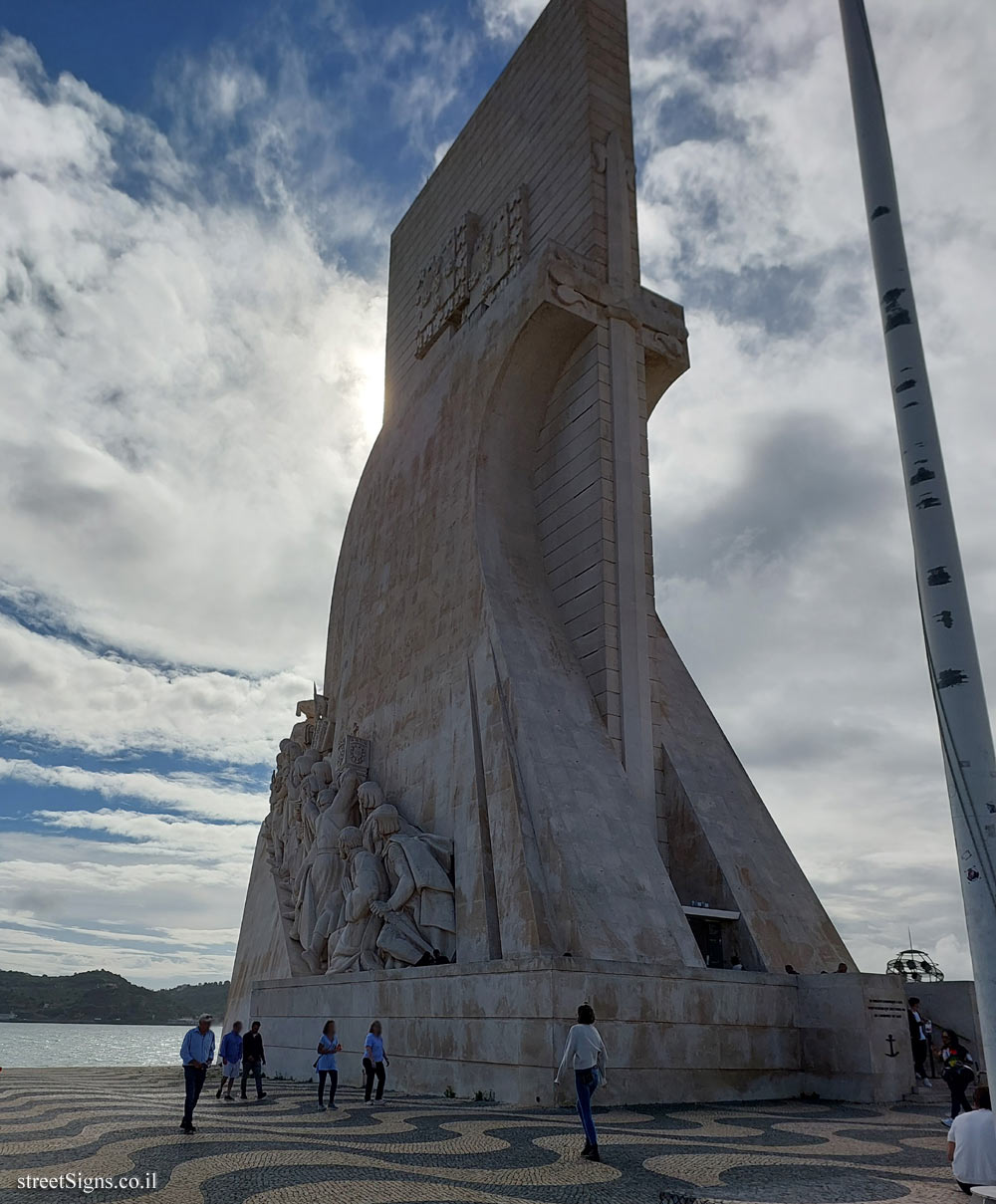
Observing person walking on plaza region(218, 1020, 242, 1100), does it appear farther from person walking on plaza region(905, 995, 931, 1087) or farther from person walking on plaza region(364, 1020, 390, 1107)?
person walking on plaza region(905, 995, 931, 1087)

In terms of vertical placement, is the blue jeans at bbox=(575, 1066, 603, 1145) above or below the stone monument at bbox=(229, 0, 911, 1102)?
below

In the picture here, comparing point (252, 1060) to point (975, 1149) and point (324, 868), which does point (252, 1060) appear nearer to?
point (324, 868)

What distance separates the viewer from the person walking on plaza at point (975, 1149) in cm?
379

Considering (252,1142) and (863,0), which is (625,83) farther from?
(252,1142)

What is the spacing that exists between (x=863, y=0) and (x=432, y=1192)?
5960 millimetres

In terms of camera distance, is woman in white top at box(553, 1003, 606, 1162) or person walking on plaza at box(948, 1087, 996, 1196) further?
woman in white top at box(553, 1003, 606, 1162)

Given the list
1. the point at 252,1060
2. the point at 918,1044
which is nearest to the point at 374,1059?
the point at 252,1060

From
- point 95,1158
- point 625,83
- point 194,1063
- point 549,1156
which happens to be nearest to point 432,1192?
point 549,1156

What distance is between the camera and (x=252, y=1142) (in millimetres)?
5746

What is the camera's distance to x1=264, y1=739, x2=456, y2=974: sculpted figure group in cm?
1049

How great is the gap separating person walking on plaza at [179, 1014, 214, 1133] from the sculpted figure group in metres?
3.91

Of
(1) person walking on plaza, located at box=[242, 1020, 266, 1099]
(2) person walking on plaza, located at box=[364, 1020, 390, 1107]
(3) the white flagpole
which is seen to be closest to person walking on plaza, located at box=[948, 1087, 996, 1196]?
(3) the white flagpole

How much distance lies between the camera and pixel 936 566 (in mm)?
3857

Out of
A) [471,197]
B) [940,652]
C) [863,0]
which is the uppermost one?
[471,197]
